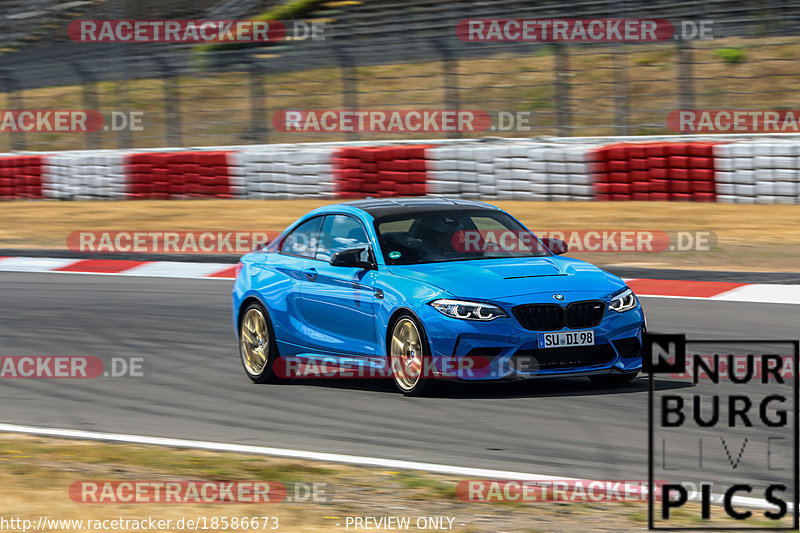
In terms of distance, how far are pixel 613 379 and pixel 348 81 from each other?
46.3ft

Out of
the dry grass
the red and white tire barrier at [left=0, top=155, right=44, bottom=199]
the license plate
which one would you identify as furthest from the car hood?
the red and white tire barrier at [left=0, top=155, right=44, bottom=199]

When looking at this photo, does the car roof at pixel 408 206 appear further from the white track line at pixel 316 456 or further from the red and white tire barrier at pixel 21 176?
the red and white tire barrier at pixel 21 176

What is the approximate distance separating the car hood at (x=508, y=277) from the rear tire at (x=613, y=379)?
0.60 m

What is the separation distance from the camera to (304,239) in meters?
9.66

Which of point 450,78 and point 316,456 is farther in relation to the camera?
point 450,78

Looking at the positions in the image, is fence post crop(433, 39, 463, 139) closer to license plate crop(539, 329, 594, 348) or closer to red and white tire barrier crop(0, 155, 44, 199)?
red and white tire barrier crop(0, 155, 44, 199)

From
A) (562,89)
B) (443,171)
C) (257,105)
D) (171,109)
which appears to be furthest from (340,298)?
(171,109)

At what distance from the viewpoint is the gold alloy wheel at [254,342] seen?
380 inches

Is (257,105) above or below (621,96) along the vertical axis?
above

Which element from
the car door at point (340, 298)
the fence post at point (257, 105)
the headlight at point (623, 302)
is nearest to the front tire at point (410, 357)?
the car door at point (340, 298)

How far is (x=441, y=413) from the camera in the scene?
7988mm

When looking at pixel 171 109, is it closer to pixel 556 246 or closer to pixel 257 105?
pixel 257 105

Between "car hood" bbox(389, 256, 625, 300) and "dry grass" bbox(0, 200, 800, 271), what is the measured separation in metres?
6.59

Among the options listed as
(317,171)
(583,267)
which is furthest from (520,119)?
(583,267)
